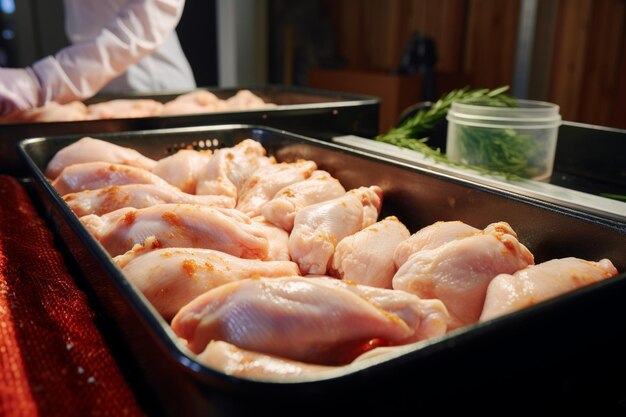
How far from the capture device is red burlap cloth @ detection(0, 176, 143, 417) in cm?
62

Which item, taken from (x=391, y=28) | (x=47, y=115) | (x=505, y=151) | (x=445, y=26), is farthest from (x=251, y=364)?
(x=391, y=28)

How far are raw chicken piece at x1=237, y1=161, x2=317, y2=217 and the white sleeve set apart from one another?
908 mm

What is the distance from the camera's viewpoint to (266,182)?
4.20 feet

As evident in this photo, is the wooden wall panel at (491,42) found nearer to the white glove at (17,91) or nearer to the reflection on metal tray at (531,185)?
the reflection on metal tray at (531,185)

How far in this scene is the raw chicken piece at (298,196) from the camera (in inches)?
43.3

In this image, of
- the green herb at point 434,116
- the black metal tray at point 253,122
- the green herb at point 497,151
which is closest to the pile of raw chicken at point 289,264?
the black metal tray at point 253,122

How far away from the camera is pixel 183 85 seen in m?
2.96

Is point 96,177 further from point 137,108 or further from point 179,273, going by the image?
point 137,108

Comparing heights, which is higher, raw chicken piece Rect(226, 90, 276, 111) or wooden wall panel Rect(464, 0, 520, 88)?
wooden wall panel Rect(464, 0, 520, 88)

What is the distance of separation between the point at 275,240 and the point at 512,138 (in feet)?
2.28

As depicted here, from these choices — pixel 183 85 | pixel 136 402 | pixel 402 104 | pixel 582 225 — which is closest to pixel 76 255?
pixel 136 402

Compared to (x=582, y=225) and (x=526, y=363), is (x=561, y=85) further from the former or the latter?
(x=526, y=363)

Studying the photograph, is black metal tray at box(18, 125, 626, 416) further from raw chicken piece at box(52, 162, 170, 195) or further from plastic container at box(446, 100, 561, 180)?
plastic container at box(446, 100, 561, 180)

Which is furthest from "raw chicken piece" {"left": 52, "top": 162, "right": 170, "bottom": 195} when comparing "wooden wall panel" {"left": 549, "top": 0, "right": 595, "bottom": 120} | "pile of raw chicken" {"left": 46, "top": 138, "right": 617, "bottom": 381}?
"wooden wall panel" {"left": 549, "top": 0, "right": 595, "bottom": 120}
